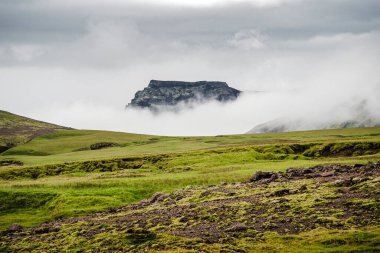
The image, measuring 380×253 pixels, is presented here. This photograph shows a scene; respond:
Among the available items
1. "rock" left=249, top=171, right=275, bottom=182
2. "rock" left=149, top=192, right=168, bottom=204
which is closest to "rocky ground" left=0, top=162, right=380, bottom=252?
"rock" left=149, top=192, right=168, bottom=204

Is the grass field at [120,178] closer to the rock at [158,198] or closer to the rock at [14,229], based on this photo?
the rock at [14,229]

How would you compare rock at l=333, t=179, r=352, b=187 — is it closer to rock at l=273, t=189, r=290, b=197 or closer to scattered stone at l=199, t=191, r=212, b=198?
rock at l=273, t=189, r=290, b=197

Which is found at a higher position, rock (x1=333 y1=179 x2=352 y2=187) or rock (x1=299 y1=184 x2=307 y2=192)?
rock (x1=333 y1=179 x2=352 y2=187)

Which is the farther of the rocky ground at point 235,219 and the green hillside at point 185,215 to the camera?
the rocky ground at point 235,219

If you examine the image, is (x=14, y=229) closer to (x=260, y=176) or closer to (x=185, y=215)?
(x=185, y=215)

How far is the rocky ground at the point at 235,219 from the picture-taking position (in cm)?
3075

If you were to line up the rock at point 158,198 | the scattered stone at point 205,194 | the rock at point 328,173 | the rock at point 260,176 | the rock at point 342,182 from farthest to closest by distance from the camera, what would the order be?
1. the rock at point 260,176
2. the rock at point 158,198
3. the scattered stone at point 205,194
4. the rock at point 328,173
5. the rock at point 342,182

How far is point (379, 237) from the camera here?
2661 centimetres

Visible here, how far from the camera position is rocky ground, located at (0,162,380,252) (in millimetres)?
30750

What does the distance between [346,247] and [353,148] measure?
281ft

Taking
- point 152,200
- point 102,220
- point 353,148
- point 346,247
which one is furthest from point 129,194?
point 353,148

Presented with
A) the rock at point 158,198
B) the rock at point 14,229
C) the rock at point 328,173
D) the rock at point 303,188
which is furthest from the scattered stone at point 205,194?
the rock at point 14,229

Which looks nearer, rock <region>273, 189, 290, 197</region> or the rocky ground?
the rocky ground

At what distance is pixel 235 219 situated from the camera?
119 ft
